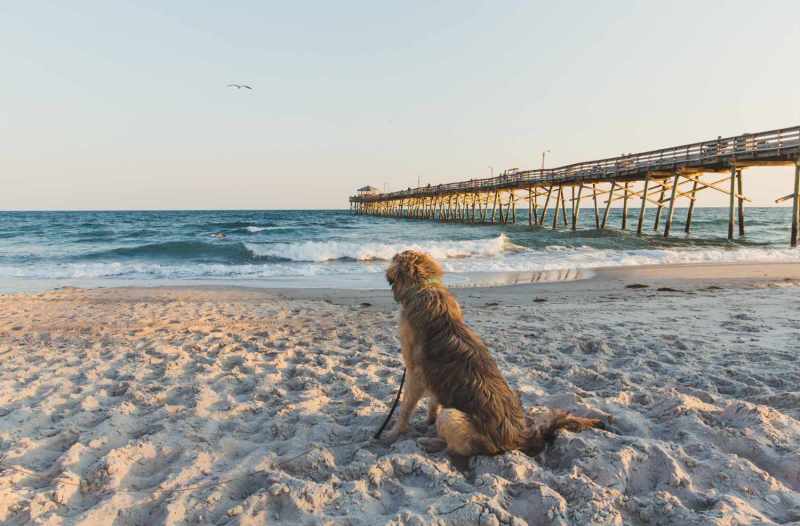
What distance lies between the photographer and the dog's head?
289 centimetres

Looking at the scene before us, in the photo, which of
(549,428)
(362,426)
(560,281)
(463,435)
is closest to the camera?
(463,435)

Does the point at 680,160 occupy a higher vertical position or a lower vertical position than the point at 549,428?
higher

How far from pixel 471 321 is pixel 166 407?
4303 millimetres

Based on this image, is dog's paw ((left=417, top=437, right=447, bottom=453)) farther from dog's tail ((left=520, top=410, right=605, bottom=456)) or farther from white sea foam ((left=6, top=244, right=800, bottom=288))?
white sea foam ((left=6, top=244, right=800, bottom=288))

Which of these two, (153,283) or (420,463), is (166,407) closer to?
(420,463)

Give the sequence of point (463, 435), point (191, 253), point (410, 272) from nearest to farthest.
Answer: point (463, 435), point (410, 272), point (191, 253)

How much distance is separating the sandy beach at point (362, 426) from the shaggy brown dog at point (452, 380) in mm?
106

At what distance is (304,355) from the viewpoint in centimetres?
498

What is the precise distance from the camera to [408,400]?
9.55 ft

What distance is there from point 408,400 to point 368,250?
15911 mm

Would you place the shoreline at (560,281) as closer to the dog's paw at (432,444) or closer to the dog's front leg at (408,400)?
the dog's front leg at (408,400)

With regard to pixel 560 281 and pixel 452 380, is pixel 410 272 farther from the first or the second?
pixel 560 281

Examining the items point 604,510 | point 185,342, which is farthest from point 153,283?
point 604,510

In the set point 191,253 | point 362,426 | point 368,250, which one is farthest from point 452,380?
point 191,253
